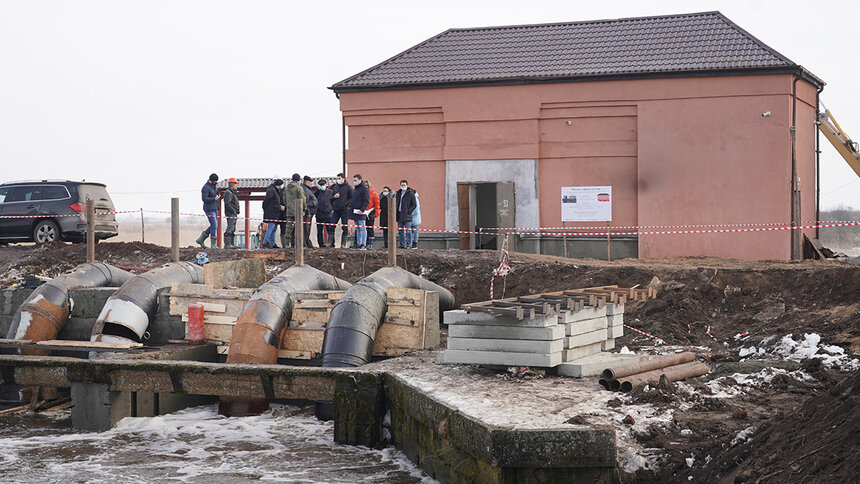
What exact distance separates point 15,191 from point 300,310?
506 inches

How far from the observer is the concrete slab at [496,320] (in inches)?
396

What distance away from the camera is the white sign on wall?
2278 cm

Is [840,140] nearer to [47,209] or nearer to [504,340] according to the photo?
[504,340]

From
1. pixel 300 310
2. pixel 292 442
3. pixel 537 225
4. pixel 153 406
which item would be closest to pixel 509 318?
pixel 292 442

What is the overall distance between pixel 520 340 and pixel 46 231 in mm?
16832

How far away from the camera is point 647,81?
22391 millimetres

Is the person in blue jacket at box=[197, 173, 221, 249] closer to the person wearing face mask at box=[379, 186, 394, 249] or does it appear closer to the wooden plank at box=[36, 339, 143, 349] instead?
the person wearing face mask at box=[379, 186, 394, 249]

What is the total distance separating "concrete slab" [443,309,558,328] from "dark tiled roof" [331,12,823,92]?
13620 mm

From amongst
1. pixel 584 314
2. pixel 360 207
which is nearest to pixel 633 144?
pixel 360 207

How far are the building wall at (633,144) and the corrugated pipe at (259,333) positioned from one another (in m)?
10.9

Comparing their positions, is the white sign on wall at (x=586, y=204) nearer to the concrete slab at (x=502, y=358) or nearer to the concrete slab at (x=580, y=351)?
the concrete slab at (x=580, y=351)

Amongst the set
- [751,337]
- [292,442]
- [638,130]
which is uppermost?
[638,130]

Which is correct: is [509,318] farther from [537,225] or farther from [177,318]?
[537,225]

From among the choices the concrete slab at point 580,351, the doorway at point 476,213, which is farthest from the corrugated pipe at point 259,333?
the doorway at point 476,213
